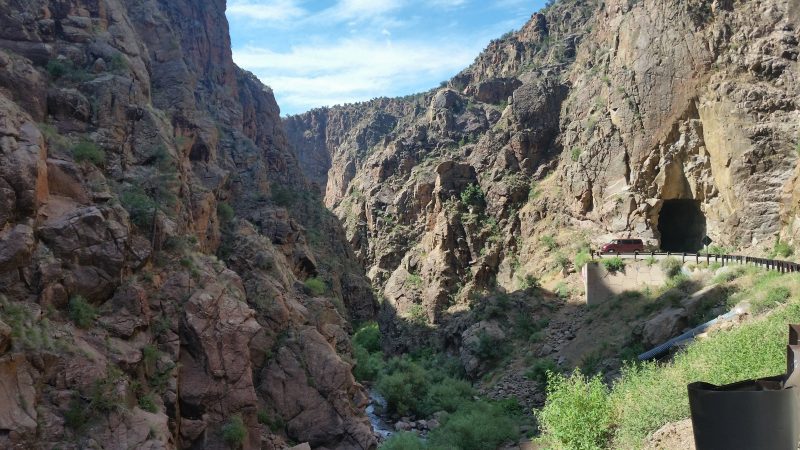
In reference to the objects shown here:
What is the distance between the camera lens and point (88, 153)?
21891mm

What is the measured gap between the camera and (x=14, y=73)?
22422 millimetres

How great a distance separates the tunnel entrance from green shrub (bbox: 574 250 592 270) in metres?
5.92

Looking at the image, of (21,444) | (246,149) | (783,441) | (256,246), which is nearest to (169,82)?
(246,149)

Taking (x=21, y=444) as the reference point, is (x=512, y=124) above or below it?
above

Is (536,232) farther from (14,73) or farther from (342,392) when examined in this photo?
(14,73)

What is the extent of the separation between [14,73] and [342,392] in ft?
59.9

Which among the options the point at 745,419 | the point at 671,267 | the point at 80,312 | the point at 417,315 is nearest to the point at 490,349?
the point at 671,267

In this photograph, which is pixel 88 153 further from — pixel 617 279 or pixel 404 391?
pixel 617 279

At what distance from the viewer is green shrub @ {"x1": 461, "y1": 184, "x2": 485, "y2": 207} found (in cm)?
5125

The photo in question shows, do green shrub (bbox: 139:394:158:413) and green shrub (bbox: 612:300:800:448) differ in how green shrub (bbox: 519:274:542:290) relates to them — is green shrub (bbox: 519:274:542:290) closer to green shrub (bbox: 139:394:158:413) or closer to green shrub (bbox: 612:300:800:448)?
green shrub (bbox: 612:300:800:448)

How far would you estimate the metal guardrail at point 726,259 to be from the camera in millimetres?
22781

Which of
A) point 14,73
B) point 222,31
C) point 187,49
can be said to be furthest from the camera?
point 222,31

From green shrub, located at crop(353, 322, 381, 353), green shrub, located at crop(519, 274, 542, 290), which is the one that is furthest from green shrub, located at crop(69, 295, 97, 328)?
green shrub, located at crop(353, 322, 381, 353)

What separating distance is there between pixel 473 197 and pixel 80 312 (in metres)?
37.8
